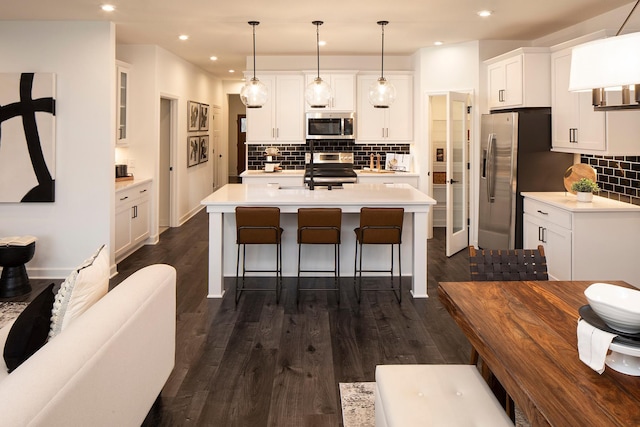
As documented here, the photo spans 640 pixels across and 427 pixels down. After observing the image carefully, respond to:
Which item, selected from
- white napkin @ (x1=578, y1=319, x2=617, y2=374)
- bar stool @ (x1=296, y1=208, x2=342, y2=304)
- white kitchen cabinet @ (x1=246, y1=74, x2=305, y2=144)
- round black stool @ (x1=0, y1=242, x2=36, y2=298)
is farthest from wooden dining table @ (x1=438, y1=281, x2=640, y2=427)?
white kitchen cabinet @ (x1=246, y1=74, x2=305, y2=144)

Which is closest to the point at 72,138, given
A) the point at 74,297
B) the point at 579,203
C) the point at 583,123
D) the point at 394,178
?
the point at 74,297

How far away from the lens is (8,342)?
208cm

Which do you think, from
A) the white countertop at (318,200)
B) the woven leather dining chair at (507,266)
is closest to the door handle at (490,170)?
the white countertop at (318,200)

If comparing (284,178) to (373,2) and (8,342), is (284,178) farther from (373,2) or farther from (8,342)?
(8,342)

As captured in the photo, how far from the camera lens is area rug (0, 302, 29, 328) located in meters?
4.10

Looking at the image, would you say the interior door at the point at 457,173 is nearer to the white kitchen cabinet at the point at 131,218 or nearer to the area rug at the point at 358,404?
the area rug at the point at 358,404

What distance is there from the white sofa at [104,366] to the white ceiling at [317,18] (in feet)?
10.3

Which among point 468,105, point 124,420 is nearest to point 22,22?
point 124,420

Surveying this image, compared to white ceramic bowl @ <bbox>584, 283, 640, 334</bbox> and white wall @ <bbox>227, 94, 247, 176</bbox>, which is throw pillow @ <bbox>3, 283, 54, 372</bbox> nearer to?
white ceramic bowl @ <bbox>584, 283, 640, 334</bbox>

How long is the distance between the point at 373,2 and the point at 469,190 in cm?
304

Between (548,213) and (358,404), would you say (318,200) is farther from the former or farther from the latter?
(358,404)

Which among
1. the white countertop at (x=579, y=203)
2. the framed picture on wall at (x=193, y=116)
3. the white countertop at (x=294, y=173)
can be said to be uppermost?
Answer: the framed picture on wall at (x=193, y=116)

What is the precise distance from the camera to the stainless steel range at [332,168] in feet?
25.3

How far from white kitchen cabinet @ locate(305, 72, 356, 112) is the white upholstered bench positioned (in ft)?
20.0
